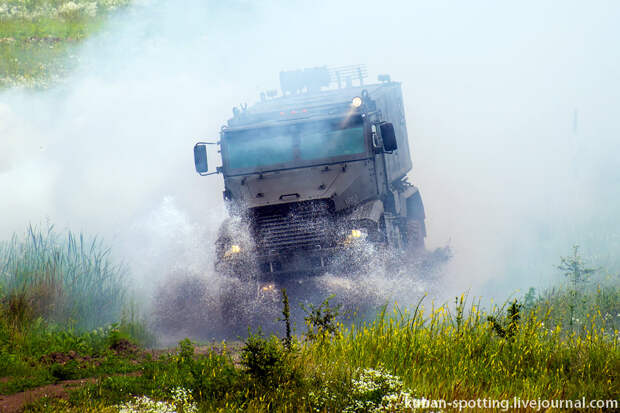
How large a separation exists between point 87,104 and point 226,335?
638 inches

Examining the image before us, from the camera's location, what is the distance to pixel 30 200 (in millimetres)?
18703

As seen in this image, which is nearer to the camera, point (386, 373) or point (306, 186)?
point (386, 373)

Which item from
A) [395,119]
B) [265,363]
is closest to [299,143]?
[395,119]

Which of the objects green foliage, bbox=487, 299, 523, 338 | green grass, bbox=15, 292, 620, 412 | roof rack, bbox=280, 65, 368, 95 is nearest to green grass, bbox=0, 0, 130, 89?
roof rack, bbox=280, 65, 368, 95

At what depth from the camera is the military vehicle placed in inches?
464

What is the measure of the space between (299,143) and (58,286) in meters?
4.45

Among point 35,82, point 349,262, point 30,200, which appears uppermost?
point 35,82

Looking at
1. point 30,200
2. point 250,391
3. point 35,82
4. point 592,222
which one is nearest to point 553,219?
point 592,222

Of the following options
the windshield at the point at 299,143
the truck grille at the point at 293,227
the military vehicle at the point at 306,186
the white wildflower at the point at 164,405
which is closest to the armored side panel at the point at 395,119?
the military vehicle at the point at 306,186

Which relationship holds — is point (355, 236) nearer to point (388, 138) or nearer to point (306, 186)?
point (306, 186)

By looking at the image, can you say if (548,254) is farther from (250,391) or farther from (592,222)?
(250,391)

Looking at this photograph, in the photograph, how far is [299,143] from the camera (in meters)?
13.0

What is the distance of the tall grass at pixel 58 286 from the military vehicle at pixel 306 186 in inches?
67.2

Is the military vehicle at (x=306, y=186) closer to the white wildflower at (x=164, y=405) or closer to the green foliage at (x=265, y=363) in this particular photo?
the green foliage at (x=265, y=363)
